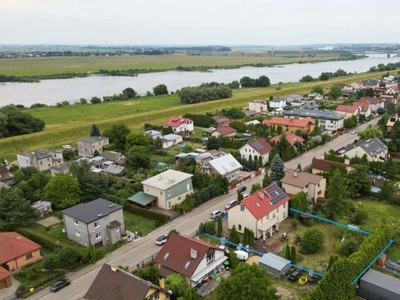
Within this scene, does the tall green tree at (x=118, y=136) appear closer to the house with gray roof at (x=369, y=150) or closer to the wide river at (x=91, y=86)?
the house with gray roof at (x=369, y=150)

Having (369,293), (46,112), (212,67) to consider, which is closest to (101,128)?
(46,112)

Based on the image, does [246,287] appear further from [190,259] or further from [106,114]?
[106,114]

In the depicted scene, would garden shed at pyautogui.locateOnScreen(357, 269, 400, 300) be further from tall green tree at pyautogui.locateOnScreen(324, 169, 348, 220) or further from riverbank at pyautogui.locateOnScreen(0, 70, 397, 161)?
riverbank at pyautogui.locateOnScreen(0, 70, 397, 161)

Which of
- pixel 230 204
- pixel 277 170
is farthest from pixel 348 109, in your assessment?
pixel 230 204

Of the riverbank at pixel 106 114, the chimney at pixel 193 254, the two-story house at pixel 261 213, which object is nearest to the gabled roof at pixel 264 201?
the two-story house at pixel 261 213

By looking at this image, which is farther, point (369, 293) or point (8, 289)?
point (8, 289)

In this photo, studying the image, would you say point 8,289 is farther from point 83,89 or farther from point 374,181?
point 83,89
